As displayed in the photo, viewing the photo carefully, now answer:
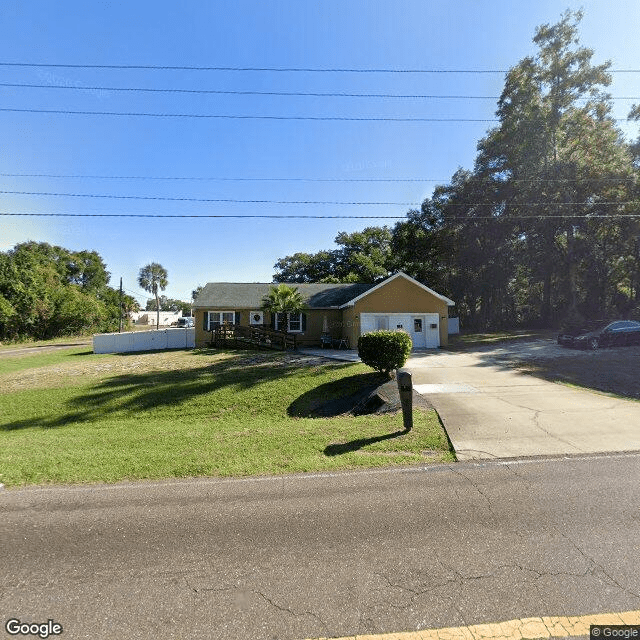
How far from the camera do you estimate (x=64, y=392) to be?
13117 mm

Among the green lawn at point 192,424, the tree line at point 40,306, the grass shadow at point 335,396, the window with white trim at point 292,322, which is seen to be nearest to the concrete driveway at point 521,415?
the green lawn at point 192,424

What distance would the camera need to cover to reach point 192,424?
30.2 feet

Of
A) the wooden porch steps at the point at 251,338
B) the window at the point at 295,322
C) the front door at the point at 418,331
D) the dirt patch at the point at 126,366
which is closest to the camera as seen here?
the dirt patch at the point at 126,366

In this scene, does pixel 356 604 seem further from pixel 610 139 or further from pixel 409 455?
Answer: pixel 610 139

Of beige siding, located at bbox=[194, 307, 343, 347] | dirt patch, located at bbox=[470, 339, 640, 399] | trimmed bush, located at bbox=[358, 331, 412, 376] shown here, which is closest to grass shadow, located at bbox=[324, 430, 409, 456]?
trimmed bush, located at bbox=[358, 331, 412, 376]

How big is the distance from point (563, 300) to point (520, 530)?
41.3 meters

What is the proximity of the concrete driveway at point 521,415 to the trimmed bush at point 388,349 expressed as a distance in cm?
108

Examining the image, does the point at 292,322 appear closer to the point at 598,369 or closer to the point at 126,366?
the point at 126,366

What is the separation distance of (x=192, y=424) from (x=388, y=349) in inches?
244

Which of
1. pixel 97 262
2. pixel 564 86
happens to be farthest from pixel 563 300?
pixel 97 262

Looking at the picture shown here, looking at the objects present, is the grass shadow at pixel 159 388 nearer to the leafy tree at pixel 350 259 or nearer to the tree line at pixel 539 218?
the tree line at pixel 539 218

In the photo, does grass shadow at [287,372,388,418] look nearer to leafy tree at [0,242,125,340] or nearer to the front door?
the front door

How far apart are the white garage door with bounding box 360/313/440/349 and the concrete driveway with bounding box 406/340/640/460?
8181mm

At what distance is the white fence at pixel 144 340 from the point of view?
26.1 meters
